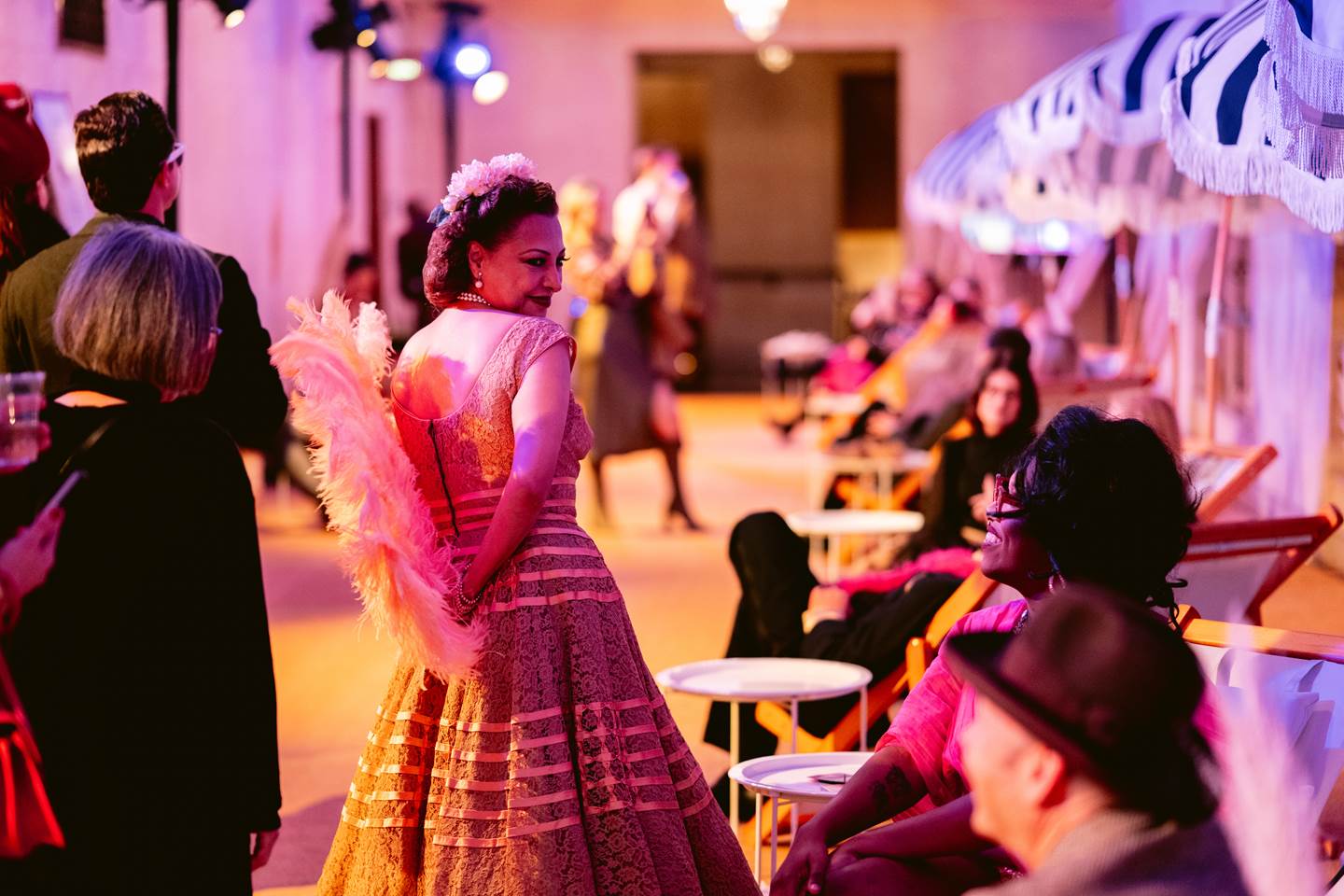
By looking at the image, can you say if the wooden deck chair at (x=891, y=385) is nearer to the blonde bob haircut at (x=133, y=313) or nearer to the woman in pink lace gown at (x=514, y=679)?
the woman in pink lace gown at (x=514, y=679)

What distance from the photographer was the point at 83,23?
26.7 ft

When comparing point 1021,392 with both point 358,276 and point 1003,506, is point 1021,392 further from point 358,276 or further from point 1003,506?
point 358,276

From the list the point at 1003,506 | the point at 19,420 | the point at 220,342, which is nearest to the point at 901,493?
the point at 220,342

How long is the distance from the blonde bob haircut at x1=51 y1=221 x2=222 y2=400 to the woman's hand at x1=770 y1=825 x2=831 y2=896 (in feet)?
3.25

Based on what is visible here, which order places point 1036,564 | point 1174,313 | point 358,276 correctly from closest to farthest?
point 1036,564 < point 1174,313 < point 358,276

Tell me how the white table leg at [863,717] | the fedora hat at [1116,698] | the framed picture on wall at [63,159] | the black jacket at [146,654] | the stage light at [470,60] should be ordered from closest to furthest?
the fedora hat at [1116,698]
the black jacket at [146,654]
the white table leg at [863,717]
the framed picture on wall at [63,159]
the stage light at [470,60]

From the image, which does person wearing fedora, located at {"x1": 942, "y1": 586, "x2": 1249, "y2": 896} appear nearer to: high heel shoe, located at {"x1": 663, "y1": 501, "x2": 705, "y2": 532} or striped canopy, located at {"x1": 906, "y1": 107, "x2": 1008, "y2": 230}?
striped canopy, located at {"x1": 906, "y1": 107, "x2": 1008, "y2": 230}

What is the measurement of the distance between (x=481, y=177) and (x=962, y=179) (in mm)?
7527

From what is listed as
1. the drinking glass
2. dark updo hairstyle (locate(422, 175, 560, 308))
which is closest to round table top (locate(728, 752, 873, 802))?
dark updo hairstyle (locate(422, 175, 560, 308))

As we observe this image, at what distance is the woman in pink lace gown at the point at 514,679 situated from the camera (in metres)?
2.65

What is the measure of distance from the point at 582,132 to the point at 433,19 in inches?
77.2

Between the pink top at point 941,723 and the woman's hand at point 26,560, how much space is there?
114 centimetres

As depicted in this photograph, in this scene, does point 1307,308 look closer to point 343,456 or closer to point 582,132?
point 343,456

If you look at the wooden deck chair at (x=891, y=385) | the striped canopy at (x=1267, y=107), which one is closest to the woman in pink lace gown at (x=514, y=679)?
the striped canopy at (x=1267, y=107)
